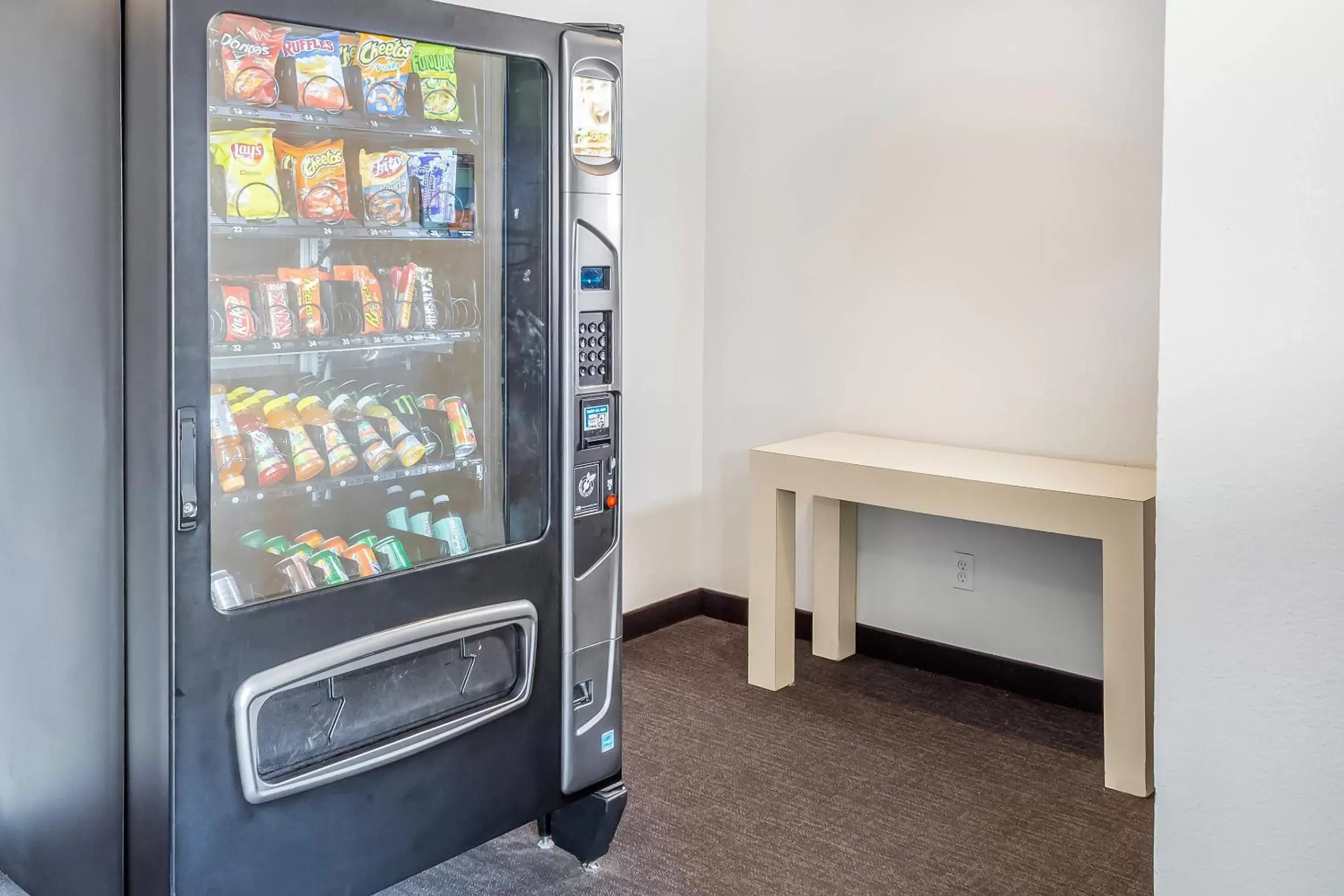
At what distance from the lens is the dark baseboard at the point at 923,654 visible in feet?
10.3

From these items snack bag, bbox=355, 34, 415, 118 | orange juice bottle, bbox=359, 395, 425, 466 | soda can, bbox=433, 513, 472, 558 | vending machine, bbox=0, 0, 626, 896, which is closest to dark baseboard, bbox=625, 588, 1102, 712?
vending machine, bbox=0, 0, 626, 896

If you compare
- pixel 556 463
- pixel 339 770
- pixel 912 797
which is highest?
pixel 556 463

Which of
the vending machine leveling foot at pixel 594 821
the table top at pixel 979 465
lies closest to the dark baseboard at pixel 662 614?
the table top at pixel 979 465

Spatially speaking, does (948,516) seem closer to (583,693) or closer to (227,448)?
(583,693)

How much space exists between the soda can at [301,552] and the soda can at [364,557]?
59 mm

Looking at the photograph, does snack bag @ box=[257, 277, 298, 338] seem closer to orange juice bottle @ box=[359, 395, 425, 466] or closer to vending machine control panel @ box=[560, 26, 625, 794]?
orange juice bottle @ box=[359, 395, 425, 466]

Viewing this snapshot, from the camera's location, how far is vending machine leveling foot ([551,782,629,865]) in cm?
228

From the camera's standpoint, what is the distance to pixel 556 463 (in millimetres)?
2127

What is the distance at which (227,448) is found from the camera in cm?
178

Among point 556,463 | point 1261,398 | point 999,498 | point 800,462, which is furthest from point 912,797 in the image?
point 1261,398

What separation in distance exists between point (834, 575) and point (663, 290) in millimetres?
1112

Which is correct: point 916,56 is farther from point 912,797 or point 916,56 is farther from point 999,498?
point 912,797

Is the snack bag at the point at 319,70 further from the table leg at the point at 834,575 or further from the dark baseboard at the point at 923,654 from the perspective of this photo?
the dark baseboard at the point at 923,654

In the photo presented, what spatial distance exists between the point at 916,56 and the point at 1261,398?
2.57 m
